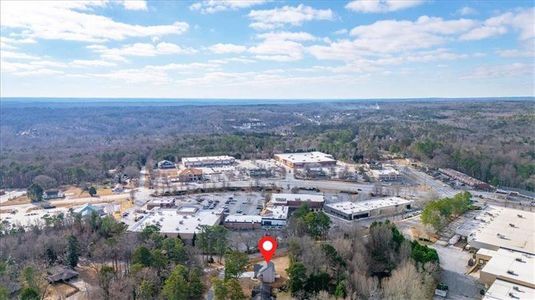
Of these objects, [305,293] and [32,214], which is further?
[32,214]

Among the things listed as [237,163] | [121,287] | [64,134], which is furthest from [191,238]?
[64,134]

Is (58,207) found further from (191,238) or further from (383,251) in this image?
(383,251)

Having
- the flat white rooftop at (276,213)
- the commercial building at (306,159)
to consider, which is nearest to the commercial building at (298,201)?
the flat white rooftop at (276,213)

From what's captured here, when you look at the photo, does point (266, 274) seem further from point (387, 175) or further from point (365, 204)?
point (387, 175)

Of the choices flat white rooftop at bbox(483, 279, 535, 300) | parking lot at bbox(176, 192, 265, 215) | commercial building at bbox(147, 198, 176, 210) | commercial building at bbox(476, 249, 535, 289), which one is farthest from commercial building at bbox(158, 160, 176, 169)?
flat white rooftop at bbox(483, 279, 535, 300)

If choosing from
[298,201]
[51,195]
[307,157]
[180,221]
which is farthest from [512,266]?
[51,195]

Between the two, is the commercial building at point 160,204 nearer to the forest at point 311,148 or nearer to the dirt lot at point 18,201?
the dirt lot at point 18,201
